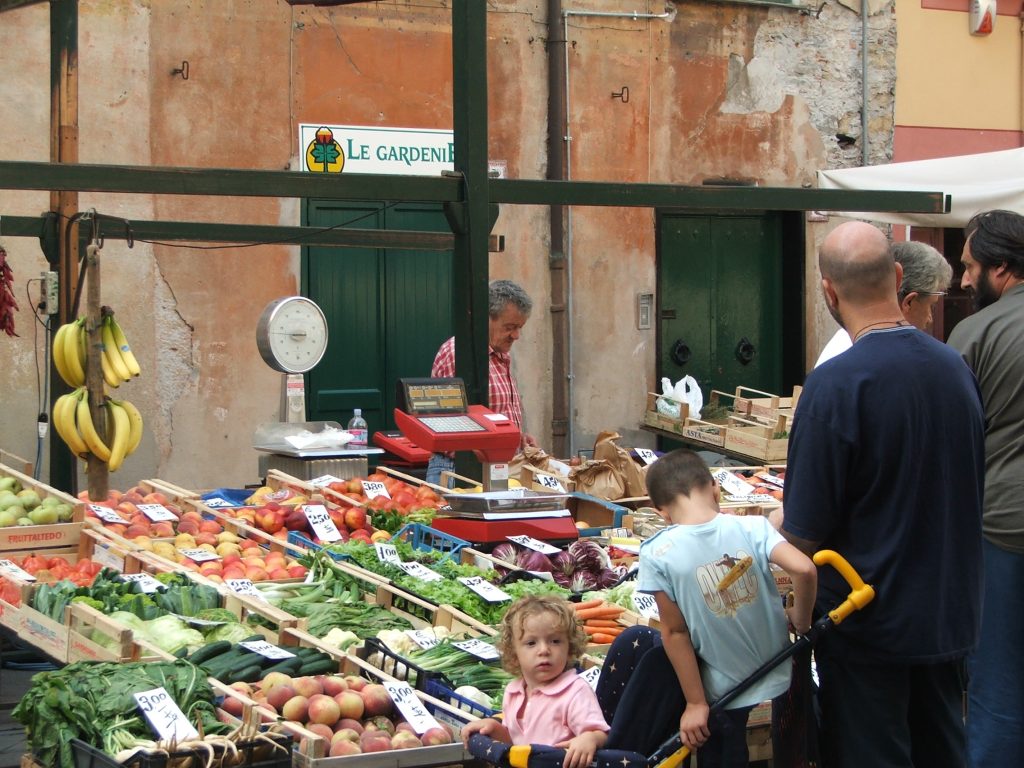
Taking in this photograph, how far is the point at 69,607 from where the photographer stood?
4789mm

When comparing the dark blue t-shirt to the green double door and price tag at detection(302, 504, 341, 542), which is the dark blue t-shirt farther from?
the green double door

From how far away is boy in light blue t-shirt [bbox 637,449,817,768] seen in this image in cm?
348

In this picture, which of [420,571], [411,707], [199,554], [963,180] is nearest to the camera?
[411,707]

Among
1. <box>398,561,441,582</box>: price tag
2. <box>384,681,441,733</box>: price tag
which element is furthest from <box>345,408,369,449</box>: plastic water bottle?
<box>384,681,441,733</box>: price tag

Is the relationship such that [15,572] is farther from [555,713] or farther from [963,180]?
[963,180]

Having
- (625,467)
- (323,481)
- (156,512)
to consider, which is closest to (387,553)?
(156,512)

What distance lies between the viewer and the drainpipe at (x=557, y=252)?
12.6m

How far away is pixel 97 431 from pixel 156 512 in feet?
2.54

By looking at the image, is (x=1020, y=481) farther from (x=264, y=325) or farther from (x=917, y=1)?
(x=917, y=1)

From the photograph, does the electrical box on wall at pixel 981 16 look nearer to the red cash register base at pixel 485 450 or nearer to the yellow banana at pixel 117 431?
the red cash register base at pixel 485 450

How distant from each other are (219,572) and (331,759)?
2017 mm

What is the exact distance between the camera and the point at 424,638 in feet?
16.0

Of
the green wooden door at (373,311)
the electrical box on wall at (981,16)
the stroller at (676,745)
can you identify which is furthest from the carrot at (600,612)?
the electrical box on wall at (981,16)

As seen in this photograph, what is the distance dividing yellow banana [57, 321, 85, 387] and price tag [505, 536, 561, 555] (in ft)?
6.66
